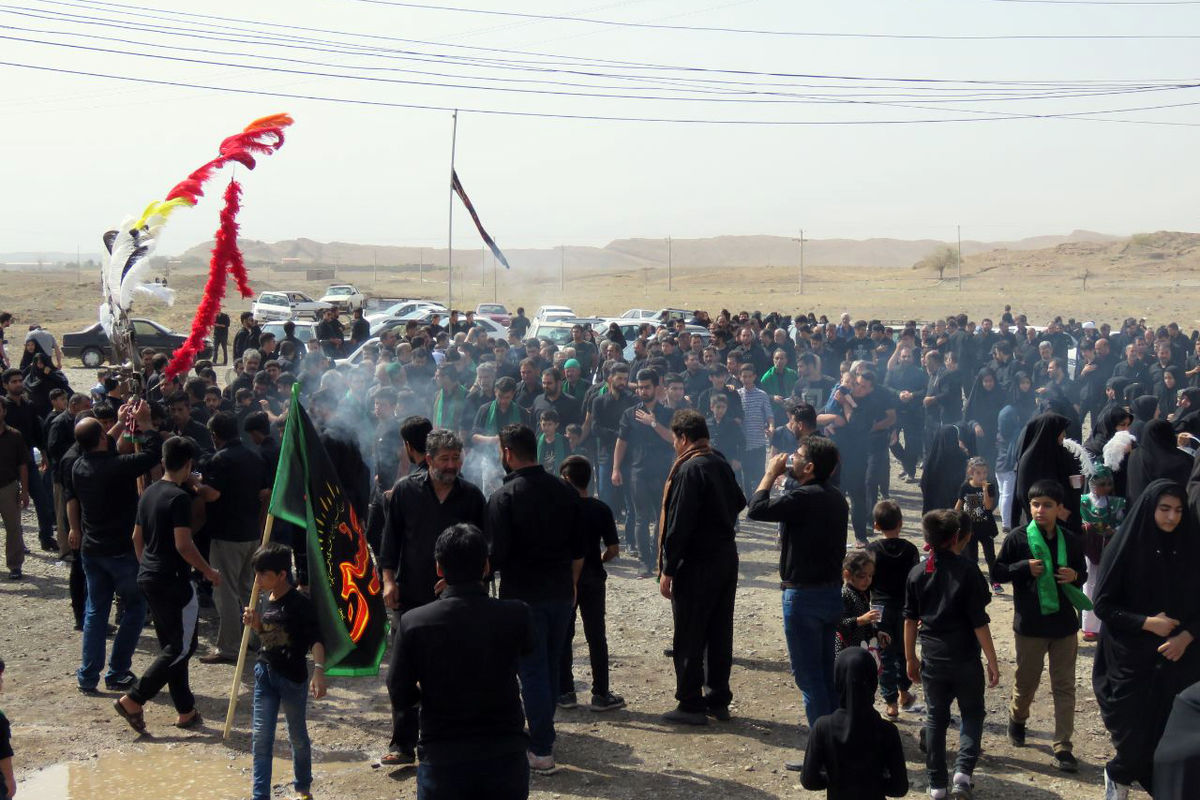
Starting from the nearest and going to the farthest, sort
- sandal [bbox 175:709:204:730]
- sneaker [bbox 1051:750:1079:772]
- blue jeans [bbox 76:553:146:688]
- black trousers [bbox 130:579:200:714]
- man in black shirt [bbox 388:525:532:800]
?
man in black shirt [bbox 388:525:532:800]
sneaker [bbox 1051:750:1079:772]
black trousers [bbox 130:579:200:714]
sandal [bbox 175:709:204:730]
blue jeans [bbox 76:553:146:688]

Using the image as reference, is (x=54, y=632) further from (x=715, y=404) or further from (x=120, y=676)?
(x=715, y=404)

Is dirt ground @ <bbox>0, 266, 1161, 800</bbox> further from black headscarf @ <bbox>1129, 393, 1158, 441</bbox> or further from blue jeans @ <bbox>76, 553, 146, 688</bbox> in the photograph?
black headscarf @ <bbox>1129, 393, 1158, 441</bbox>

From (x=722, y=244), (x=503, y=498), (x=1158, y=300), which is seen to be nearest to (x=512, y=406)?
(x=503, y=498)

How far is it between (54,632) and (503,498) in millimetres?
5061

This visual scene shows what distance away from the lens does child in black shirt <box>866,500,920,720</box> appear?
7168 mm

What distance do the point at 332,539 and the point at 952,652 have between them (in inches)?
134

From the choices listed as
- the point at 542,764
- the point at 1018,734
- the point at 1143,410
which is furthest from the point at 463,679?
the point at 1143,410

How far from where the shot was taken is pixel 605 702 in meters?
7.84

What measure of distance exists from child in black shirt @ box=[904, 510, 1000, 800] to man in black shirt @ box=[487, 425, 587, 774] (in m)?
1.95

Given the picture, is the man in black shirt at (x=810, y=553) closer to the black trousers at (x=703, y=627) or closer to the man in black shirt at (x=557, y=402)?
the black trousers at (x=703, y=627)

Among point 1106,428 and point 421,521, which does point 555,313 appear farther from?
point 421,521

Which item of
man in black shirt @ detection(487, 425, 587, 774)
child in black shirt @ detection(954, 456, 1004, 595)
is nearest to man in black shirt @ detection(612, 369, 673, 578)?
child in black shirt @ detection(954, 456, 1004, 595)

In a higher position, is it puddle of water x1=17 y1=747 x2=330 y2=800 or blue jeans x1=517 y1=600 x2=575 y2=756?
blue jeans x1=517 y1=600 x2=575 y2=756

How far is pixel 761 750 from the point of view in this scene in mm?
7121
